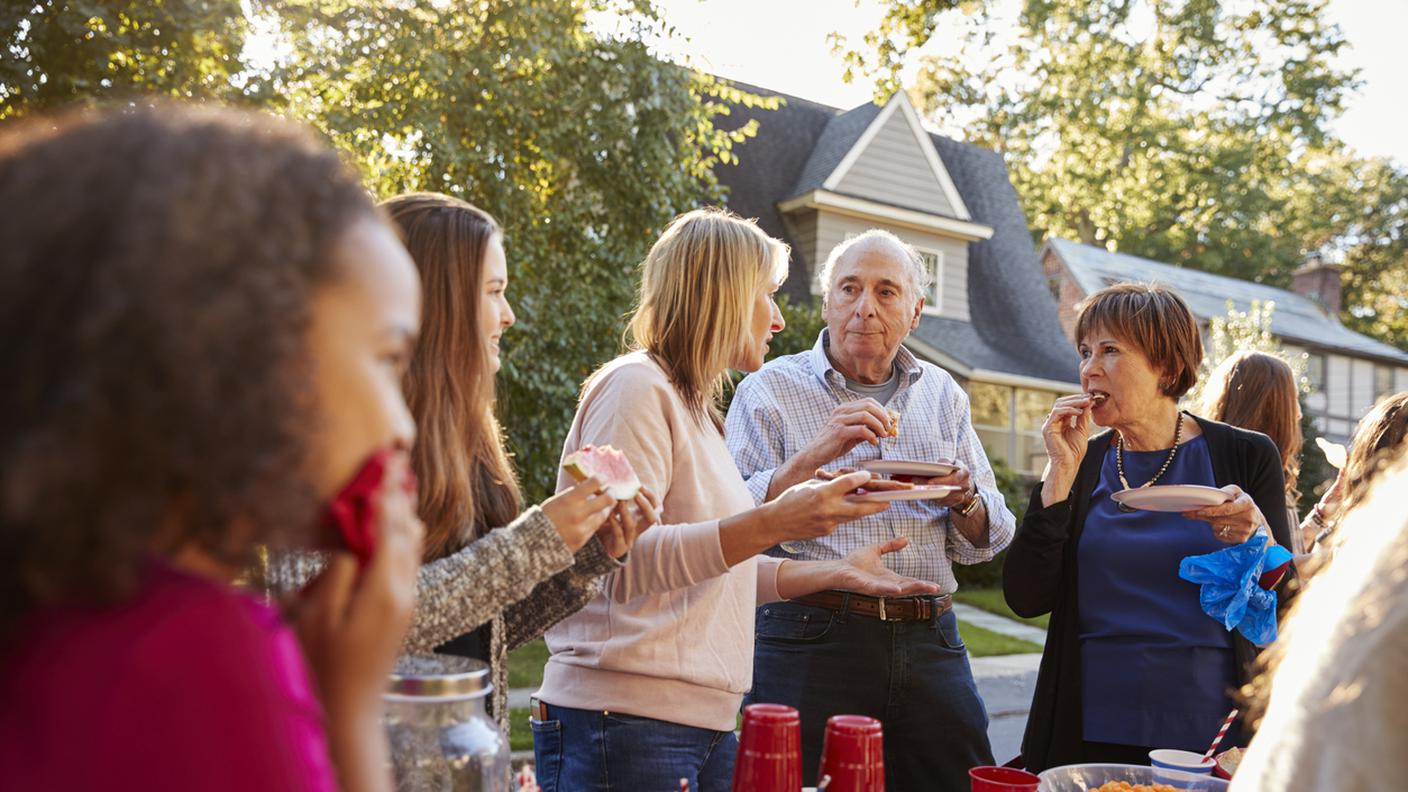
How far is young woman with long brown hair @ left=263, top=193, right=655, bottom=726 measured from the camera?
1896 millimetres

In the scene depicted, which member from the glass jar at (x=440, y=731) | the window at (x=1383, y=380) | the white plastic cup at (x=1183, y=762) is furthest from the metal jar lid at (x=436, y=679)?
the window at (x=1383, y=380)

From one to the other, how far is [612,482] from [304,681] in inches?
50.4

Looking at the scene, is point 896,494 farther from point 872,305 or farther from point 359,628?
point 359,628

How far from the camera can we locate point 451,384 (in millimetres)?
2098

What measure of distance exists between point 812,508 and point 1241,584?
1470mm

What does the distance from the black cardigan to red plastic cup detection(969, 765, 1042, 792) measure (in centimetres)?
123

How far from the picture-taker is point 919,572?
12.1 feet

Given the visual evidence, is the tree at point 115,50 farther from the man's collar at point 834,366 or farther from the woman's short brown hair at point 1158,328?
the woman's short brown hair at point 1158,328

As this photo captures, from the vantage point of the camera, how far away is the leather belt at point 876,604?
3549 mm

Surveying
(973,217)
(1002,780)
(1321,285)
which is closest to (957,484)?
(1002,780)

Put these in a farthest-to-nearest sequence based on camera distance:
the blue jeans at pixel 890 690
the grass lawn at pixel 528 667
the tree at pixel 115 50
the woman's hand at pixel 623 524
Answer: the grass lawn at pixel 528 667, the tree at pixel 115 50, the blue jeans at pixel 890 690, the woman's hand at pixel 623 524

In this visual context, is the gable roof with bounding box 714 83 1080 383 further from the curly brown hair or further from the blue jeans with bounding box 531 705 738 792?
the curly brown hair

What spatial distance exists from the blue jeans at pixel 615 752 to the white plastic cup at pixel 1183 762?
1018 mm

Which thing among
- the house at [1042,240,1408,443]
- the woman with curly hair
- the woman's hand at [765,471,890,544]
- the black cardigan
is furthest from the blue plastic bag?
the house at [1042,240,1408,443]
